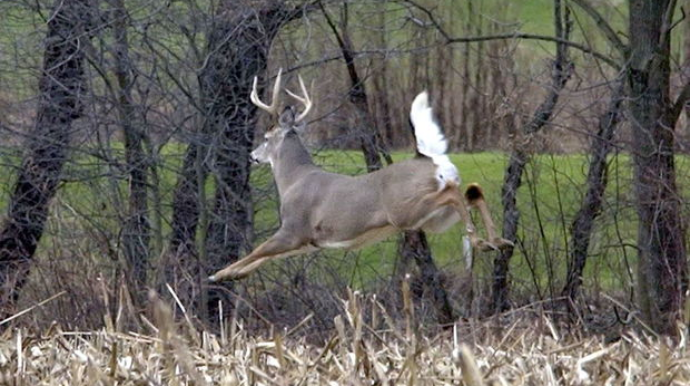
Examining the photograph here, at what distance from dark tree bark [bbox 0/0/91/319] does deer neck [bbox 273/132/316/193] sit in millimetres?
4096

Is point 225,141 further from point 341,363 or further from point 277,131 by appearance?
point 341,363

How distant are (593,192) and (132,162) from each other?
4524mm

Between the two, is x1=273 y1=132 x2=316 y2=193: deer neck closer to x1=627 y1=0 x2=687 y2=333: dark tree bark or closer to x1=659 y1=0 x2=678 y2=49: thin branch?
x1=627 y1=0 x2=687 y2=333: dark tree bark

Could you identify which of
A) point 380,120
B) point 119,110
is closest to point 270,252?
point 119,110

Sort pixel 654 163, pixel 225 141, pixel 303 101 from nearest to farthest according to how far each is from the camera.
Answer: pixel 303 101 < pixel 654 163 < pixel 225 141

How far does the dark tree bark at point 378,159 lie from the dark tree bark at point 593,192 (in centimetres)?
133

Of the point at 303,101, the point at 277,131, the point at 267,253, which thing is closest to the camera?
the point at 267,253

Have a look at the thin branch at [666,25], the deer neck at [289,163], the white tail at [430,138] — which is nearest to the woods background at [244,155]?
the thin branch at [666,25]

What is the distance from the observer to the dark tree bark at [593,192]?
13875 millimetres

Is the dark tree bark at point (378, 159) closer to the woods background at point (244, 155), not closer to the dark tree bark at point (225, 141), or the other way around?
the woods background at point (244, 155)

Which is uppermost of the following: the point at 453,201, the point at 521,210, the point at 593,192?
the point at 453,201

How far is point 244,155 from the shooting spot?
577 inches

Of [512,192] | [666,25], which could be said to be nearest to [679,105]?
[666,25]

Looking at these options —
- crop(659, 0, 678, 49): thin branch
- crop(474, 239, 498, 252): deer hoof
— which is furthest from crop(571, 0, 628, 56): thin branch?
crop(474, 239, 498, 252): deer hoof
